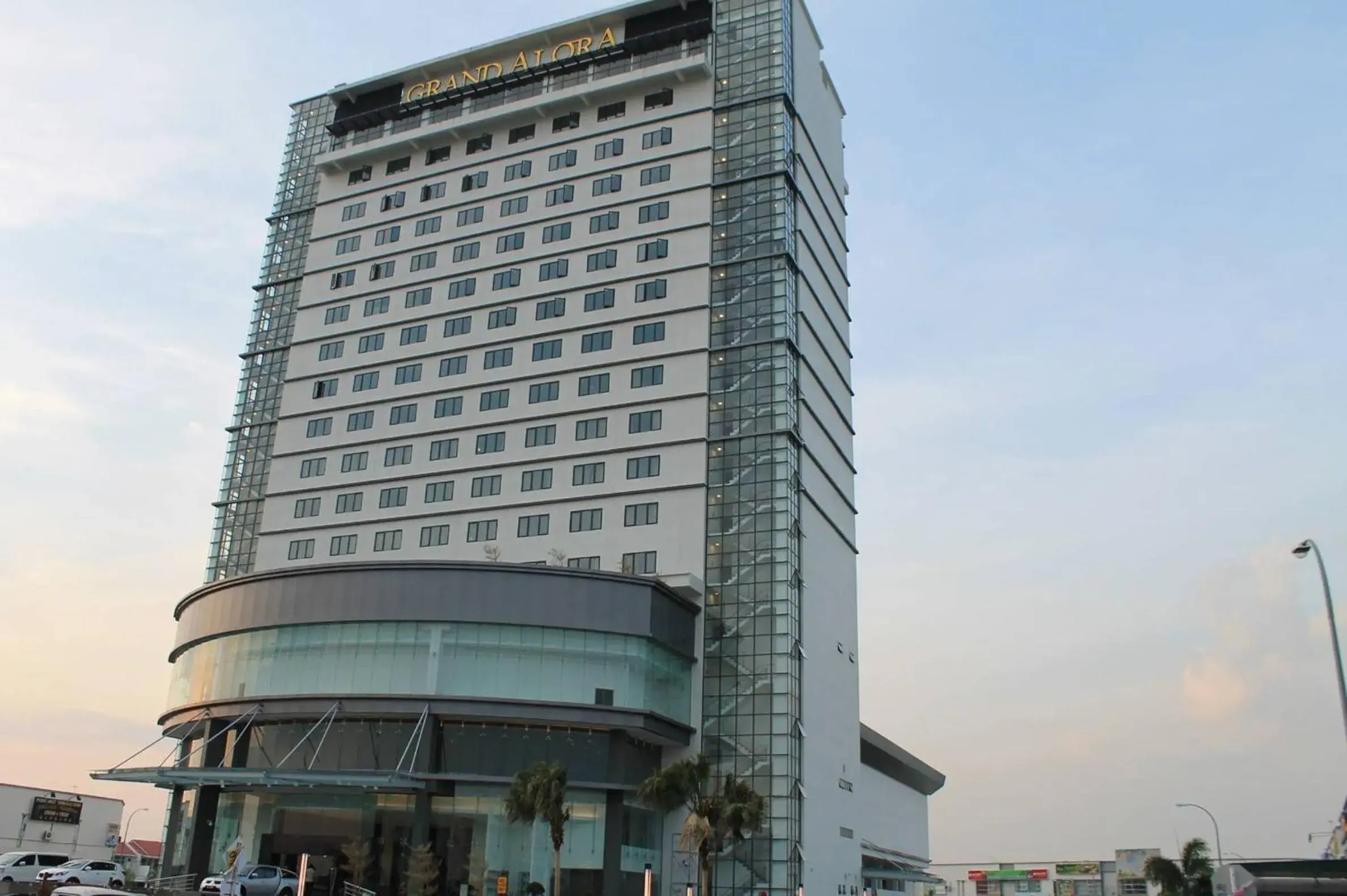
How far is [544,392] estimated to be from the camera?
8488 centimetres

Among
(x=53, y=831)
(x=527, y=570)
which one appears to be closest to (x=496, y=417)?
(x=527, y=570)

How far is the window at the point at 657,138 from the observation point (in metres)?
89.4

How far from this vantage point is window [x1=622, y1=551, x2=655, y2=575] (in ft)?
250

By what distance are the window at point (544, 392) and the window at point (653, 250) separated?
36.9 feet

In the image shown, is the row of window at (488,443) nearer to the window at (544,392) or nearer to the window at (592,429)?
the window at (592,429)

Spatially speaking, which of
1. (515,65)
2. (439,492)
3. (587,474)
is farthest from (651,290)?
(515,65)

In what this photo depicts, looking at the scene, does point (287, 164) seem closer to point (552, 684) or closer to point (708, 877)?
point (552, 684)

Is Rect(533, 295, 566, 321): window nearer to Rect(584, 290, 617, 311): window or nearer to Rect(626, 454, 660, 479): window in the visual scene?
Rect(584, 290, 617, 311): window

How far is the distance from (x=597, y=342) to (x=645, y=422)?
8104 millimetres

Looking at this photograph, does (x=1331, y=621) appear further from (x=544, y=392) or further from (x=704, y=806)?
(x=544, y=392)

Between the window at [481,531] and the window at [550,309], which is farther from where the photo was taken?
the window at [550,309]

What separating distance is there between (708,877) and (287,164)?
8144cm

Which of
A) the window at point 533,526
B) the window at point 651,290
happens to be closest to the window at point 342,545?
the window at point 533,526

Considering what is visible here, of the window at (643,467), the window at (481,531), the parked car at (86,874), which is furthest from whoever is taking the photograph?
the window at (481,531)
